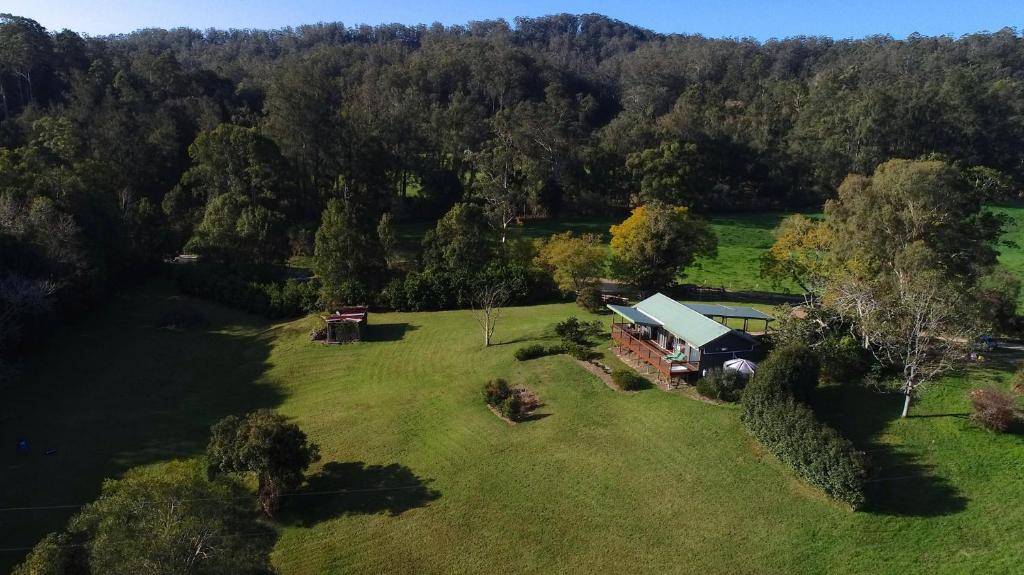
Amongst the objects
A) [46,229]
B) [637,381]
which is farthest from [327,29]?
[637,381]

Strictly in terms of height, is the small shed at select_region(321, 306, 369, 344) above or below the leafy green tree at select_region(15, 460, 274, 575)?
below

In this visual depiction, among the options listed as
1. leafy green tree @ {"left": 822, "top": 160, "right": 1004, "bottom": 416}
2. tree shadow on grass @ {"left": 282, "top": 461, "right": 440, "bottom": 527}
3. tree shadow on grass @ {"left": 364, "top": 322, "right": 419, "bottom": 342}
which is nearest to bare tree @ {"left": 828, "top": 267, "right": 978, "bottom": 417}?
leafy green tree @ {"left": 822, "top": 160, "right": 1004, "bottom": 416}

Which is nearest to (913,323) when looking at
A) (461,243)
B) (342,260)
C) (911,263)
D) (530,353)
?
(911,263)

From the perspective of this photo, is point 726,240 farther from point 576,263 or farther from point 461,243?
point 461,243

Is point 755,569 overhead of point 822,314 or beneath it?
beneath

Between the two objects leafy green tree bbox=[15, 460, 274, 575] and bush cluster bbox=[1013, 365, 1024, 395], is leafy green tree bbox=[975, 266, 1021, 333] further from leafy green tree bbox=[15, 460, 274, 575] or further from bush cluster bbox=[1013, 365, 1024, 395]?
leafy green tree bbox=[15, 460, 274, 575]

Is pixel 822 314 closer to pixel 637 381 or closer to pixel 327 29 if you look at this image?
pixel 637 381

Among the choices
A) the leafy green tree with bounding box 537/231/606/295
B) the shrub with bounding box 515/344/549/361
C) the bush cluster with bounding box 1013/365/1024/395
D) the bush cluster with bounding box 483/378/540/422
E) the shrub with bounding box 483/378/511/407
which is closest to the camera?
the bush cluster with bounding box 1013/365/1024/395
